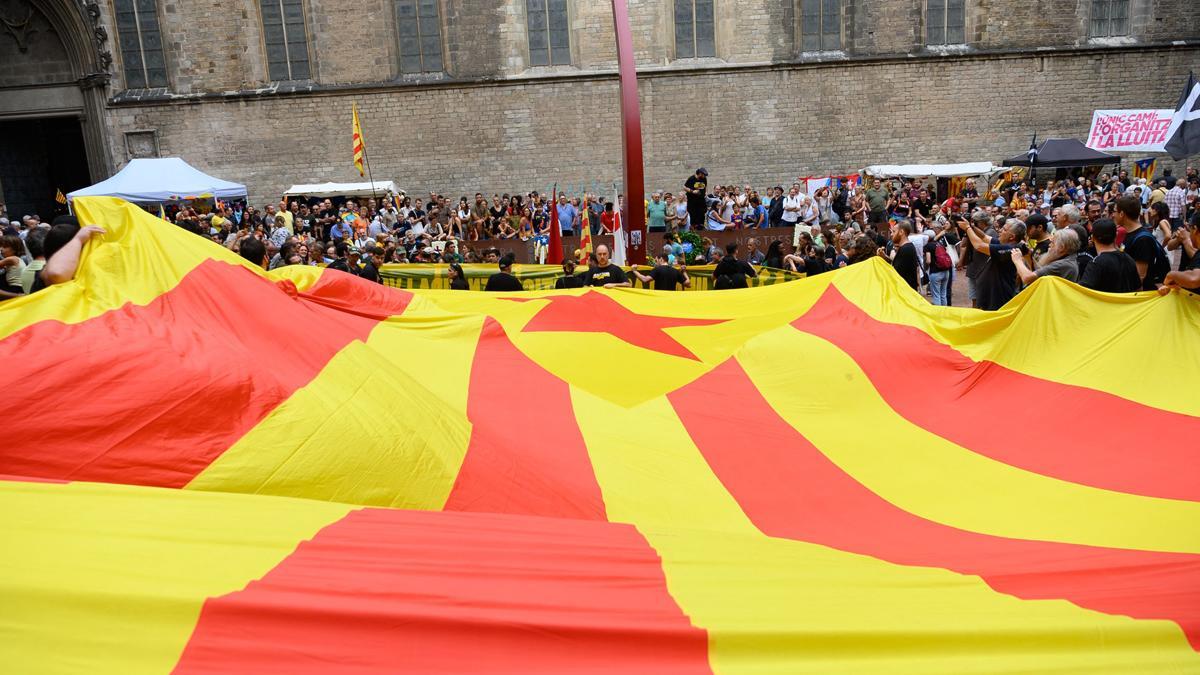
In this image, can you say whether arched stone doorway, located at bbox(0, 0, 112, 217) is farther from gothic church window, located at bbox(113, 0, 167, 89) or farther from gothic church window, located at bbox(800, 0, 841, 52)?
gothic church window, located at bbox(800, 0, 841, 52)

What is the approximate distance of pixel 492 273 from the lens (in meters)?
10.2

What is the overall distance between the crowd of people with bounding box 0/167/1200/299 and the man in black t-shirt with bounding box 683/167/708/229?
3 cm

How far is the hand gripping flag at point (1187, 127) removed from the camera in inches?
515

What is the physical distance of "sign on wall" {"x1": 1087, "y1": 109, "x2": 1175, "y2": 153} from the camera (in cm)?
1845

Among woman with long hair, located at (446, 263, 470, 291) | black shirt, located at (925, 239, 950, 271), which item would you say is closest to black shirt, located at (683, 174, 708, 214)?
black shirt, located at (925, 239, 950, 271)

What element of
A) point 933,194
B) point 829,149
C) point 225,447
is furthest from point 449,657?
point 829,149

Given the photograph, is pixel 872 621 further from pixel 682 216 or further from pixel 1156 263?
pixel 682 216

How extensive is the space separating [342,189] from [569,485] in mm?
21028

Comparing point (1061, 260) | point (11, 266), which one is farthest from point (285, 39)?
point (1061, 260)

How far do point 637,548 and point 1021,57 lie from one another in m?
26.2

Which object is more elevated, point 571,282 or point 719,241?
point 571,282

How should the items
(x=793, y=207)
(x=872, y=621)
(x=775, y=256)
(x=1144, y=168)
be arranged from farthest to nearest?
(x=1144, y=168) → (x=793, y=207) → (x=775, y=256) → (x=872, y=621)

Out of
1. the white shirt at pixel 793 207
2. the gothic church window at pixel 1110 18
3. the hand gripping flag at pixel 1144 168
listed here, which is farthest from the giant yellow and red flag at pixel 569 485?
the gothic church window at pixel 1110 18

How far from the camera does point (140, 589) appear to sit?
5.86 feet
